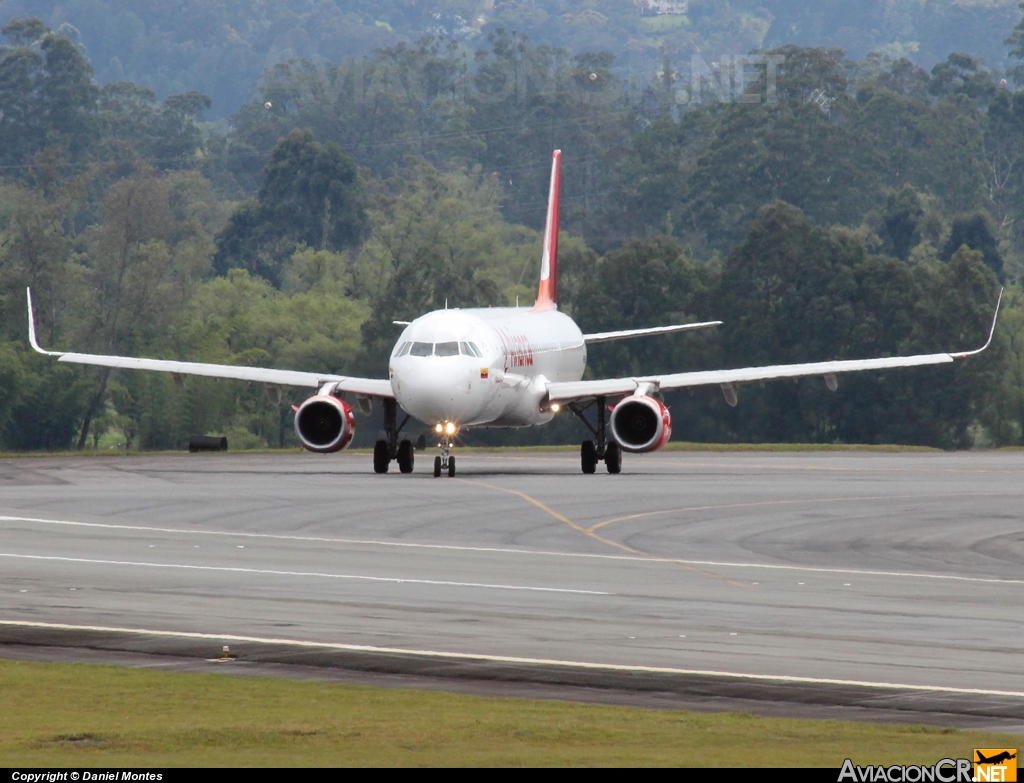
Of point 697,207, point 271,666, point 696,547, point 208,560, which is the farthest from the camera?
point 697,207

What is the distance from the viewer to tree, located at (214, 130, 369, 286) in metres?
164

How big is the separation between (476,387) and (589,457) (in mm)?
4296

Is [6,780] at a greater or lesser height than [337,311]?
lesser

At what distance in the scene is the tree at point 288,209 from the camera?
16375 centimetres

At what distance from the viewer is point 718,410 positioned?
105 m

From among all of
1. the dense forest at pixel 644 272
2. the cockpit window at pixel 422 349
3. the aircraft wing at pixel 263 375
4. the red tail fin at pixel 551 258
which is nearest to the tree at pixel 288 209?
the dense forest at pixel 644 272

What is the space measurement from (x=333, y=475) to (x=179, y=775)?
33.8 meters

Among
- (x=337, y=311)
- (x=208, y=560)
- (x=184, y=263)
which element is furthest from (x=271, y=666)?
(x=184, y=263)

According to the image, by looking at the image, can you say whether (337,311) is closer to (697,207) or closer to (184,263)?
(184,263)

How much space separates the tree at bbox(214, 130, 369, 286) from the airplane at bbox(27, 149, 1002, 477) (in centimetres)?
11223

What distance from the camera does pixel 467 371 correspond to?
43406 millimetres

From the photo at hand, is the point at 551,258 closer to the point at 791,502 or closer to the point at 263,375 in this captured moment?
the point at 263,375

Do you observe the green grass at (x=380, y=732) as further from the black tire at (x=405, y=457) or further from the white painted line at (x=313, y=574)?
the black tire at (x=405, y=457)

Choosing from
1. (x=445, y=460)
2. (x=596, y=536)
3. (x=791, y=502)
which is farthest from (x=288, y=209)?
(x=596, y=536)
